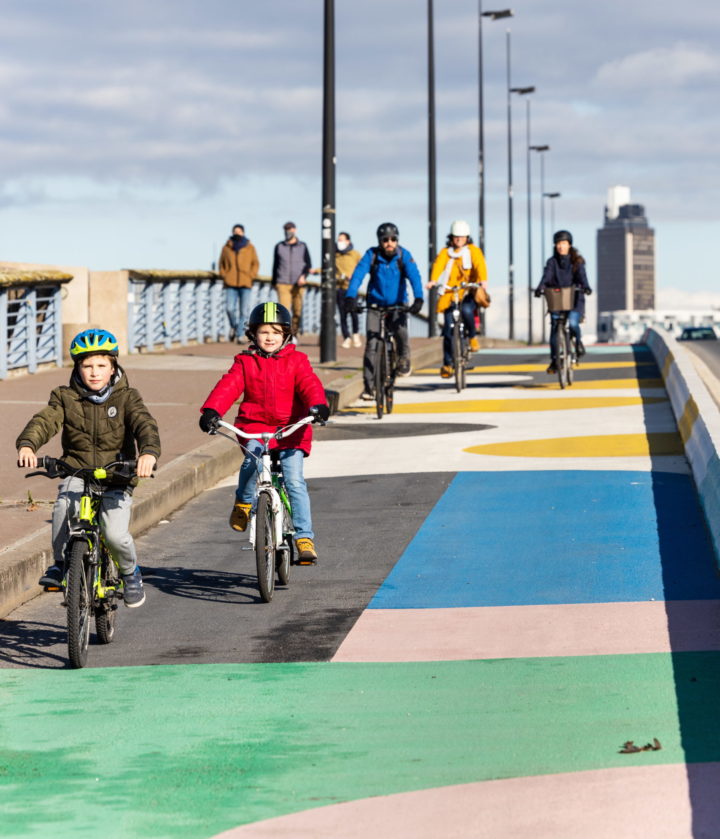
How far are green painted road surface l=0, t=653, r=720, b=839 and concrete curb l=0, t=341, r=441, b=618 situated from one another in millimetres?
1333

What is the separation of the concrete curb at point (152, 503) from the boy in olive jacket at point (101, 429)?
3.19ft

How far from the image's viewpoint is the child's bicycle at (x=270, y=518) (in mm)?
7973

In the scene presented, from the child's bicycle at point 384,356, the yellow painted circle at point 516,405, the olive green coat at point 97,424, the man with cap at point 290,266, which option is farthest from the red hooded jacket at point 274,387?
the man with cap at point 290,266

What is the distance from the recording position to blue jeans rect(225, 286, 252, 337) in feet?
89.9

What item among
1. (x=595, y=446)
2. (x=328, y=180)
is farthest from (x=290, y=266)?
(x=595, y=446)

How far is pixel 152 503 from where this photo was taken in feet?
34.9

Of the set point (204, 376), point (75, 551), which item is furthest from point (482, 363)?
point (75, 551)

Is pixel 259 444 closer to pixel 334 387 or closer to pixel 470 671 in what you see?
pixel 470 671

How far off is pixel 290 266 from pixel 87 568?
64.2 feet

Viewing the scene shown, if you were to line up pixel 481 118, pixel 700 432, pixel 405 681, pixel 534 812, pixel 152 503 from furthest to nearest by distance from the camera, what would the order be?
pixel 481 118
pixel 700 432
pixel 152 503
pixel 405 681
pixel 534 812

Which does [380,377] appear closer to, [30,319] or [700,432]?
[30,319]

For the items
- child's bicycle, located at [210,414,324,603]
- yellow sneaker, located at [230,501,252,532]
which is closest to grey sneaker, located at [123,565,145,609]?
child's bicycle, located at [210,414,324,603]

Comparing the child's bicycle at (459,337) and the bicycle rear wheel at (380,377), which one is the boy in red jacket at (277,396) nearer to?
the bicycle rear wheel at (380,377)

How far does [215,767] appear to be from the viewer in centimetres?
516
